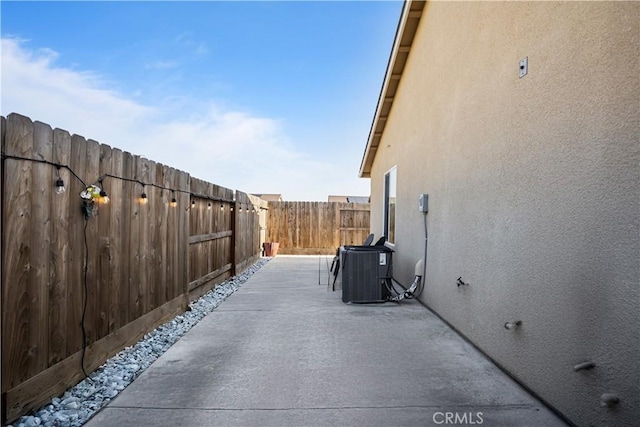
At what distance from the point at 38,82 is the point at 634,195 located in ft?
21.5

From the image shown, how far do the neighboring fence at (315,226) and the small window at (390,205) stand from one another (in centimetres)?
440

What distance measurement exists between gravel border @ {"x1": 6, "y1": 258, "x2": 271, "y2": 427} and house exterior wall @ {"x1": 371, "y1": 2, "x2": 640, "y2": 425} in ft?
9.44

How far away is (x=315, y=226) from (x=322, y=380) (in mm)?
10556

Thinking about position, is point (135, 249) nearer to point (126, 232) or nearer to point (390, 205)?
point (126, 232)

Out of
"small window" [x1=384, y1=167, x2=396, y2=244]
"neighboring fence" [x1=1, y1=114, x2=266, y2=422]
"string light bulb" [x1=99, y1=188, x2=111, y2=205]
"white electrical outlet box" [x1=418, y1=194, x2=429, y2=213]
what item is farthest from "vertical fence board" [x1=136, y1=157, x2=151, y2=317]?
"small window" [x1=384, y1=167, x2=396, y2=244]

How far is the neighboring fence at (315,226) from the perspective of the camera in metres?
13.3

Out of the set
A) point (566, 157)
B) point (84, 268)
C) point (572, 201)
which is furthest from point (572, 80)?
point (84, 268)

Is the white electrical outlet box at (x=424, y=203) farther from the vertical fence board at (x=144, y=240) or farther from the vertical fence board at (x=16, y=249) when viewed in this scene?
the vertical fence board at (x=16, y=249)

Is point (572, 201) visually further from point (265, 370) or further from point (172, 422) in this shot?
point (172, 422)

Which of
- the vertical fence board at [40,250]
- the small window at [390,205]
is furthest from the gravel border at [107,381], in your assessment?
the small window at [390,205]

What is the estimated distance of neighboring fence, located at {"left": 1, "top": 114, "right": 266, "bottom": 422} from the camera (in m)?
2.10

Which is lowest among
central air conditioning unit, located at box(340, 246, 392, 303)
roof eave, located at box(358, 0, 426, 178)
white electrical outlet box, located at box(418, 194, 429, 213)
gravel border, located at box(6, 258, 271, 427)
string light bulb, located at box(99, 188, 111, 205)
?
gravel border, located at box(6, 258, 271, 427)

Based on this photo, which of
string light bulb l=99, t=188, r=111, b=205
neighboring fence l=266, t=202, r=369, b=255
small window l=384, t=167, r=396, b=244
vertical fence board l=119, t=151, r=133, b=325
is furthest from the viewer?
neighboring fence l=266, t=202, r=369, b=255

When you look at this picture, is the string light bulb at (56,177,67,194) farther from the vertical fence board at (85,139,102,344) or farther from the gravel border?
the gravel border
